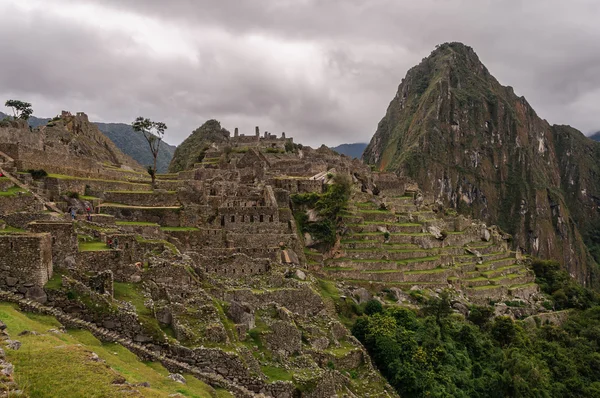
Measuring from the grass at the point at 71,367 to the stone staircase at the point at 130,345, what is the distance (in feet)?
0.96

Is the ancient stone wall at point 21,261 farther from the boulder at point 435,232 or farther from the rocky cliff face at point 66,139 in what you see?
the boulder at point 435,232

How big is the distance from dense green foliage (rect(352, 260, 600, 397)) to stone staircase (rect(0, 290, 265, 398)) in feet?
43.8

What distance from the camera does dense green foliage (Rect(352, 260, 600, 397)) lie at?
25734 mm

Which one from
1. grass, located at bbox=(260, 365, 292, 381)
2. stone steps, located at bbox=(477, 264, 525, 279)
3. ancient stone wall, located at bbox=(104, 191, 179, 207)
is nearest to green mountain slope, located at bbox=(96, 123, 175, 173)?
stone steps, located at bbox=(477, 264, 525, 279)

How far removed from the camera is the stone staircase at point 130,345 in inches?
503

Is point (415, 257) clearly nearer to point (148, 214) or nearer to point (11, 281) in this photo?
point (148, 214)

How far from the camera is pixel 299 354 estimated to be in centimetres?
1955

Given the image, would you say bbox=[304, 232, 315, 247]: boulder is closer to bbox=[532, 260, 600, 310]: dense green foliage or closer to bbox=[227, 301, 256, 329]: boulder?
bbox=[227, 301, 256, 329]: boulder

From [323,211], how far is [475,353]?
16.1 metres

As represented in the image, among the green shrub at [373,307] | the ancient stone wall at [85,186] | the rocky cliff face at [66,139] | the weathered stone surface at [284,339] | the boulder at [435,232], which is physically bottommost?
the green shrub at [373,307]

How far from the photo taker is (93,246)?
57.8 ft

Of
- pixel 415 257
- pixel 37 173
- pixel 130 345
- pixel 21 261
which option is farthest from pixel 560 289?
pixel 21 261

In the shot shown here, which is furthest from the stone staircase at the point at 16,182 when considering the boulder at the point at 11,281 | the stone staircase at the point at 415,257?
the stone staircase at the point at 415,257

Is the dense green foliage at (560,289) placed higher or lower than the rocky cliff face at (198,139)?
lower
